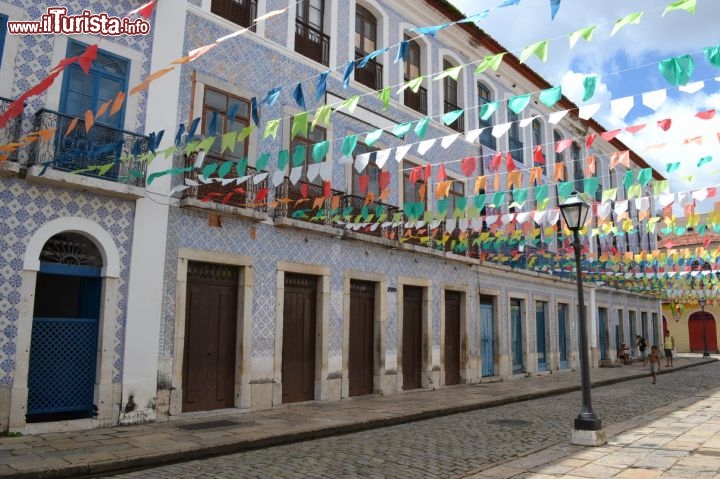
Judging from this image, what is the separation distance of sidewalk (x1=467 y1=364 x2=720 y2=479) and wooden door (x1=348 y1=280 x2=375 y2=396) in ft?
16.9

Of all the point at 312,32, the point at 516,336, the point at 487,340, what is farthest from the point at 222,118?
the point at 516,336

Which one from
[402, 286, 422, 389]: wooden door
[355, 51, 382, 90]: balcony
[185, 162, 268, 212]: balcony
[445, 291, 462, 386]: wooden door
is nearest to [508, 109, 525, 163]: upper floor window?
[445, 291, 462, 386]: wooden door

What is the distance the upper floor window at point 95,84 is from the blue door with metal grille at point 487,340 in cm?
1129

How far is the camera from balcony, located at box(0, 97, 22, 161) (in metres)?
7.45

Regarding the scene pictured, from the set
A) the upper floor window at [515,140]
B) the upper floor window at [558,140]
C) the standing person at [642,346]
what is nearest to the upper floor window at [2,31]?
the upper floor window at [515,140]

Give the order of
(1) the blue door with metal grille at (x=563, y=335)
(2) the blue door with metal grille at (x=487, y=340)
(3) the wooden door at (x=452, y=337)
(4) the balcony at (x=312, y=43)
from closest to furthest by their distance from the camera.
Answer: (4) the balcony at (x=312, y=43), (3) the wooden door at (x=452, y=337), (2) the blue door with metal grille at (x=487, y=340), (1) the blue door with metal grille at (x=563, y=335)

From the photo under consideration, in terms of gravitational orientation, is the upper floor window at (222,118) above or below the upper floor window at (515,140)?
below

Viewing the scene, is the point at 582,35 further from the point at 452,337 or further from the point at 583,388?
the point at 452,337

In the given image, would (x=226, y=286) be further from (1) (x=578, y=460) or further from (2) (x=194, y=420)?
(1) (x=578, y=460)

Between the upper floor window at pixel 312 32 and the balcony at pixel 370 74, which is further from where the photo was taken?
the balcony at pixel 370 74

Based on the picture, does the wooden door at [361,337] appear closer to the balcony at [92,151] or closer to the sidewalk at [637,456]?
the sidewalk at [637,456]

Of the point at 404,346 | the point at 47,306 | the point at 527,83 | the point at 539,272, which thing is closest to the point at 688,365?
the point at 539,272

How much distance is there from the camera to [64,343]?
821 centimetres

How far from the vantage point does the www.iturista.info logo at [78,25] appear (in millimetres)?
7891
